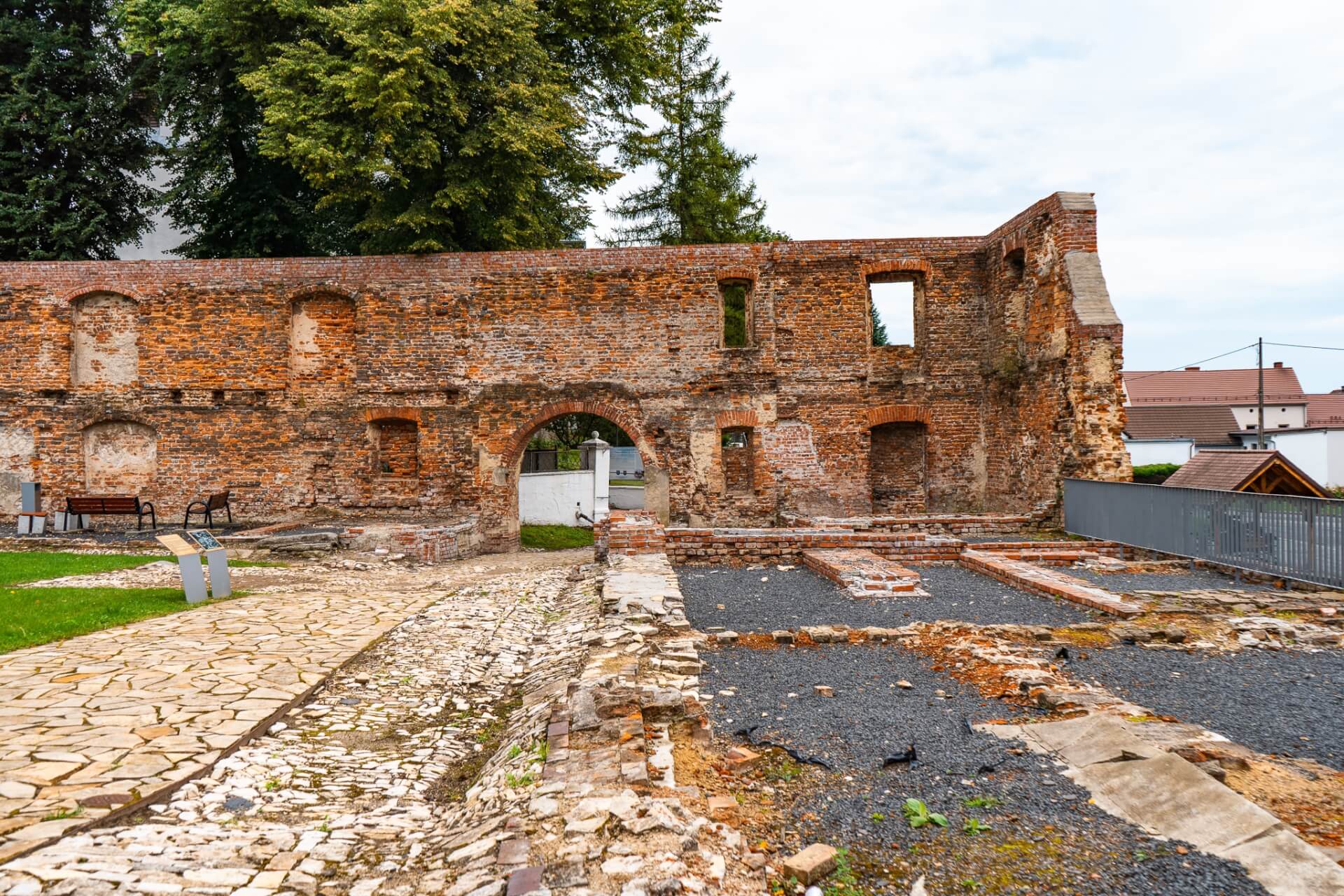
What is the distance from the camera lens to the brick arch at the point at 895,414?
16312 millimetres

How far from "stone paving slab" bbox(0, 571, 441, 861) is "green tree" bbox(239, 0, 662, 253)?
10.5 meters

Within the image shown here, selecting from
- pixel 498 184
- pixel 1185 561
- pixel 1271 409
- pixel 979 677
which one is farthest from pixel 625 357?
pixel 1271 409

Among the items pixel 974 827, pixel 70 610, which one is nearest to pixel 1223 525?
pixel 974 827

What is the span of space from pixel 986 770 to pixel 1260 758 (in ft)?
4.87

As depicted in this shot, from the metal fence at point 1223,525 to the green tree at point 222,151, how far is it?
1948 centimetres

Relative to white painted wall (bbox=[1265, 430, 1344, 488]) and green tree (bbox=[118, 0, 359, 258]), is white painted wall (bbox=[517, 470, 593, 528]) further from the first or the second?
white painted wall (bbox=[1265, 430, 1344, 488])

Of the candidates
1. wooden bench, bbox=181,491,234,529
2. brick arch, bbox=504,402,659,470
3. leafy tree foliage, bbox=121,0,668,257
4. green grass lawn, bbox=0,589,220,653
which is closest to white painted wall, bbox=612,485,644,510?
leafy tree foliage, bbox=121,0,668,257

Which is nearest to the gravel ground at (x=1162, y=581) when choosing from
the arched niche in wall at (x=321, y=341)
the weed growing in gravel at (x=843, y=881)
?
the weed growing in gravel at (x=843, y=881)

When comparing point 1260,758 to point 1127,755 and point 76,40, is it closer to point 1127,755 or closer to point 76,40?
point 1127,755

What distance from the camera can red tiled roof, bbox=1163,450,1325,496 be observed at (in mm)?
11320

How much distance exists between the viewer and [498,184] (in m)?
17.5

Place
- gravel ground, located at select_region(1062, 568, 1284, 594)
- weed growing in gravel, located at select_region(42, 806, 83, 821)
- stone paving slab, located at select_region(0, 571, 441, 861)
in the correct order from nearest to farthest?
weed growing in gravel, located at select_region(42, 806, 83, 821), stone paving slab, located at select_region(0, 571, 441, 861), gravel ground, located at select_region(1062, 568, 1284, 594)

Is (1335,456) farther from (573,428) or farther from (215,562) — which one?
(215,562)

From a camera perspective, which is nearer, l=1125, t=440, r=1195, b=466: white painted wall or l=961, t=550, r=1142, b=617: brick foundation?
l=961, t=550, r=1142, b=617: brick foundation
